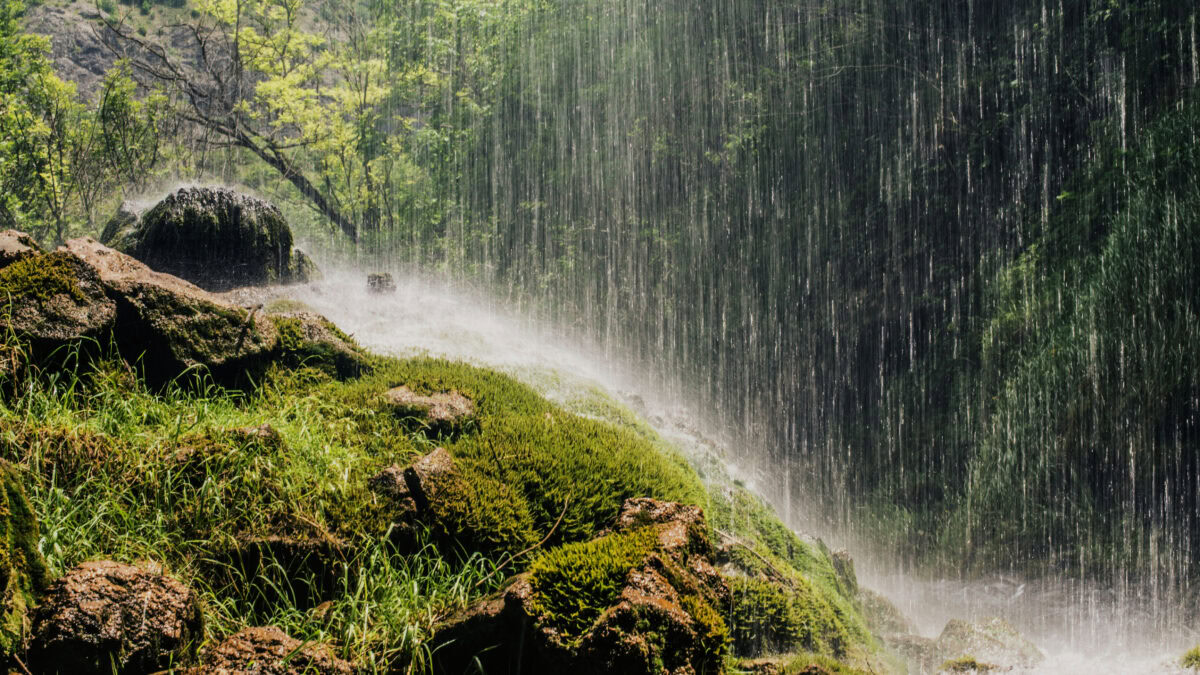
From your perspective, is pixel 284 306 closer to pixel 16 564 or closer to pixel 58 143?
pixel 16 564

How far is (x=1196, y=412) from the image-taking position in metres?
8.59

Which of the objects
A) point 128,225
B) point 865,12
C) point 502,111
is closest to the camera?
point 128,225

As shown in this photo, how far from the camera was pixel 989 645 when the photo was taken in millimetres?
6770

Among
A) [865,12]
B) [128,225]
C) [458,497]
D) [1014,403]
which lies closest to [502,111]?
[865,12]

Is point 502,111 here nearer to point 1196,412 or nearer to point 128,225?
point 128,225

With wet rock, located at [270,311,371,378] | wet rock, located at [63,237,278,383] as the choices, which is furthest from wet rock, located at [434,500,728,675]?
wet rock, located at [270,311,371,378]

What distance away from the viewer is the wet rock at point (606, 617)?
2.54 m

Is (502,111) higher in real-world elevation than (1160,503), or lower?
higher

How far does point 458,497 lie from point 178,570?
127 cm

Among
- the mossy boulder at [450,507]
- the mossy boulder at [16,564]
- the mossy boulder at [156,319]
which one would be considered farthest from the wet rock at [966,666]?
the mossy boulder at [16,564]

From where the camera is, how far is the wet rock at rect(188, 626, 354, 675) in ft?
8.63

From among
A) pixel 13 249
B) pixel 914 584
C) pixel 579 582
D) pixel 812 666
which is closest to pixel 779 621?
pixel 812 666

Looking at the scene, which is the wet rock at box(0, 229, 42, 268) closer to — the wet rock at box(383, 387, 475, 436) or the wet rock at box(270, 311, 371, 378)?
the wet rock at box(270, 311, 371, 378)

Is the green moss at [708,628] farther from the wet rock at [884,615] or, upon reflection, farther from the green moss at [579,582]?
the wet rock at [884,615]
